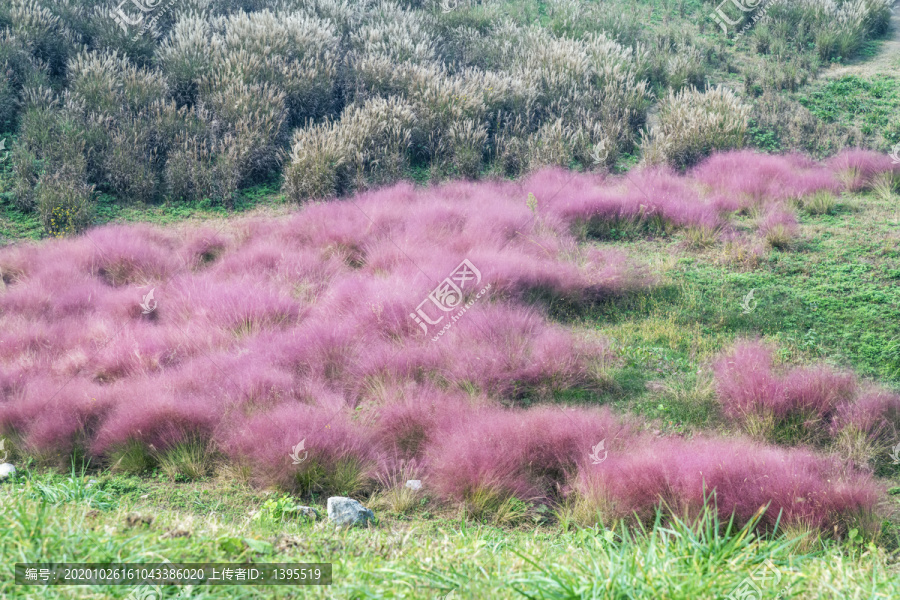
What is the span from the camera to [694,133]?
9609 mm

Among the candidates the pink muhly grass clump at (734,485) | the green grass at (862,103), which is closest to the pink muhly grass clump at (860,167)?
the green grass at (862,103)

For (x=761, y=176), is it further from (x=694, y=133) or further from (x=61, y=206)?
(x=61, y=206)

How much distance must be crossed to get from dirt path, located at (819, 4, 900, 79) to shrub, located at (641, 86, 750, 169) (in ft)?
9.38

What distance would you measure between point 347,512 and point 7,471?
2043 mm

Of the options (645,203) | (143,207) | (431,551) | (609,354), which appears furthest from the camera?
(143,207)

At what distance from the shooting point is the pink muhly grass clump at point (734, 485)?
340 centimetres

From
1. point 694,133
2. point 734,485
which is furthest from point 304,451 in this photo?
point 694,133

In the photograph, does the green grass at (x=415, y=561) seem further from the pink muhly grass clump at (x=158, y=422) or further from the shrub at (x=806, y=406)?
the shrub at (x=806, y=406)


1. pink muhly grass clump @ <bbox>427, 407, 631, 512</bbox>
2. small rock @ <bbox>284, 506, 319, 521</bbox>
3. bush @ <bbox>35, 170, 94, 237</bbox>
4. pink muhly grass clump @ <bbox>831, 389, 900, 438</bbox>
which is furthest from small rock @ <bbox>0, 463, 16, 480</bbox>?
pink muhly grass clump @ <bbox>831, 389, 900, 438</bbox>

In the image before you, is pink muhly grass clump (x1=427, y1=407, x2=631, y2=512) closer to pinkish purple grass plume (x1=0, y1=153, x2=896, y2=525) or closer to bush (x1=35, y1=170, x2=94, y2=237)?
pinkish purple grass plume (x1=0, y1=153, x2=896, y2=525)

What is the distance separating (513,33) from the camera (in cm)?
1259

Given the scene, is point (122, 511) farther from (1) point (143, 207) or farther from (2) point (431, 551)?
(1) point (143, 207)

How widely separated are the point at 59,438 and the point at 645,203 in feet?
20.3

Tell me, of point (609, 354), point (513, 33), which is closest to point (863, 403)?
point (609, 354)
